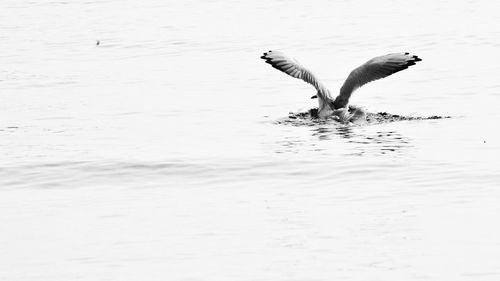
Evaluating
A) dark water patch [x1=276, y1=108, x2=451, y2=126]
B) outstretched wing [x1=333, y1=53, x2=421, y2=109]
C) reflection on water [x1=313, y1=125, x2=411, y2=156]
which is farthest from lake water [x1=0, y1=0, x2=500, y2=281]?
outstretched wing [x1=333, y1=53, x2=421, y2=109]

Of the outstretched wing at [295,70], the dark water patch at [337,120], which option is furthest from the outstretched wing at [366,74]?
the dark water patch at [337,120]

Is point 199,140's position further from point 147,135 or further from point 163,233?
point 163,233

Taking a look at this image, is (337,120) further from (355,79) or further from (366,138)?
(366,138)

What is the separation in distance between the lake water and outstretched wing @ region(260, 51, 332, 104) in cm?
85

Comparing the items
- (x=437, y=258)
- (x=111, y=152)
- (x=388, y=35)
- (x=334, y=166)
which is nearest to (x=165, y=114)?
(x=111, y=152)

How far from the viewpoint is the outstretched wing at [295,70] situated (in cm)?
2192

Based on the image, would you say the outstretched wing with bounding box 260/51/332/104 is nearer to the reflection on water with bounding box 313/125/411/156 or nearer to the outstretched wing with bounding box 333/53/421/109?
the outstretched wing with bounding box 333/53/421/109

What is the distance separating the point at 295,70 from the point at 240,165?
4529 mm

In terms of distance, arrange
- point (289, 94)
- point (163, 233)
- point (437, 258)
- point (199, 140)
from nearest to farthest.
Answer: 1. point (437, 258)
2. point (163, 233)
3. point (199, 140)
4. point (289, 94)

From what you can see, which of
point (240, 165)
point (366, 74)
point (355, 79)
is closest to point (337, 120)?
point (355, 79)

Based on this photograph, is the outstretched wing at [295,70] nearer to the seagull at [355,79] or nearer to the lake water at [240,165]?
the seagull at [355,79]

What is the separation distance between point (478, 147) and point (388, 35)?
17.5m

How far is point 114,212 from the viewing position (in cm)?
1507

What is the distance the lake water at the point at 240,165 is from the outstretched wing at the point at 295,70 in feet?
2.78
